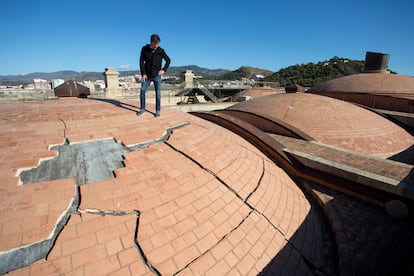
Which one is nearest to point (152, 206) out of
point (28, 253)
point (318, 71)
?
point (28, 253)

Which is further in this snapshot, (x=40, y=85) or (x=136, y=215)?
(x=40, y=85)

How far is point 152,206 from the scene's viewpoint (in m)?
2.44

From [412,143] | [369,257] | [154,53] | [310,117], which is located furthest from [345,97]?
[154,53]

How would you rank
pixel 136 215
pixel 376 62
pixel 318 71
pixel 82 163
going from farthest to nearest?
pixel 318 71 → pixel 376 62 → pixel 82 163 → pixel 136 215

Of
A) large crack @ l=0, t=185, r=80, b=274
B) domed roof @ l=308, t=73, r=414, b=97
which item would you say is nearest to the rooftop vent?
domed roof @ l=308, t=73, r=414, b=97

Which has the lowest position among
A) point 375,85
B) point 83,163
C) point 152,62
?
point 83,163

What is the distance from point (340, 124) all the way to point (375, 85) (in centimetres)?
1014

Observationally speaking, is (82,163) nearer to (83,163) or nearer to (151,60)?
(83,163)

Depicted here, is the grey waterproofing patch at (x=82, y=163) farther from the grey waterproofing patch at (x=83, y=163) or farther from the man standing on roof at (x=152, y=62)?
the man standing on roof at (x=152, y=62)

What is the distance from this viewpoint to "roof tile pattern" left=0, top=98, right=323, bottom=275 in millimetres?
1965

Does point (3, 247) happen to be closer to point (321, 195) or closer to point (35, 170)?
point (35, 170)

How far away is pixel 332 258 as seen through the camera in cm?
351

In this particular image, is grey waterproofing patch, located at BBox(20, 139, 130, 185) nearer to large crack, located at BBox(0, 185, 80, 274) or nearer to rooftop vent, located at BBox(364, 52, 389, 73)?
large crack, located at BBox(0, 185, 80, 274)

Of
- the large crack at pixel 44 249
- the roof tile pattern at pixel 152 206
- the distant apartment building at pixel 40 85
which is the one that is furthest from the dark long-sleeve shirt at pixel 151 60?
the distant apartment building at pixel 40 85
